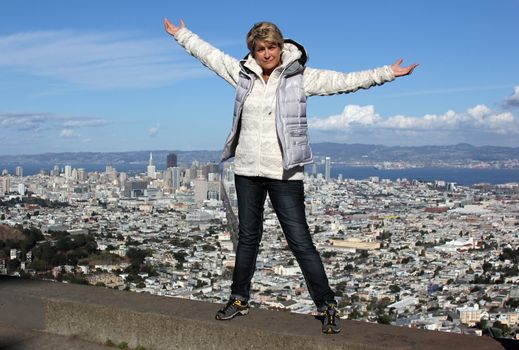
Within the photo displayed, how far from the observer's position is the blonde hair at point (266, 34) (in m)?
3.16

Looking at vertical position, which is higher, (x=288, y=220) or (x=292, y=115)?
(x=292, y=115)

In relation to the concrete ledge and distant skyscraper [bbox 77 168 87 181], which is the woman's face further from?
distant skyscraper [bbox 77 168 87 181]

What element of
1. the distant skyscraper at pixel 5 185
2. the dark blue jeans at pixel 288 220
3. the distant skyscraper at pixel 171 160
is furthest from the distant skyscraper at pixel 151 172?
the dark blue jeans at pixel 288 220

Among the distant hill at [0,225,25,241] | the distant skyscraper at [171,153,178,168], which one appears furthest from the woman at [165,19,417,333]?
the distant skyscraper at [171,153,178,168]

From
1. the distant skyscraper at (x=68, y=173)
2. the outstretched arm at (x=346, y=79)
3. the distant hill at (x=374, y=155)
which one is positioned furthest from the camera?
the distant hill at (x=374, y=155)

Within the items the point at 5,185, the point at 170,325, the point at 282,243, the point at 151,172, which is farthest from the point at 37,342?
the point at 151,172

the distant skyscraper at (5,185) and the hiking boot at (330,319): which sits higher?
the hiking boot at (330,319)

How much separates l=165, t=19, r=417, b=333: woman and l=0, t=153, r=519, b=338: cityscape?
286 cm

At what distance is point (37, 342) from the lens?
12.0 ft

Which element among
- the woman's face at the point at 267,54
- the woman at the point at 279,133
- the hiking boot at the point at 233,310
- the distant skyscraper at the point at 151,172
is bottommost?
the distant skyscraper at the point at 151,172

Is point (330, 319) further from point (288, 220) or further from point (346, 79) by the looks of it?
point (346, 79)

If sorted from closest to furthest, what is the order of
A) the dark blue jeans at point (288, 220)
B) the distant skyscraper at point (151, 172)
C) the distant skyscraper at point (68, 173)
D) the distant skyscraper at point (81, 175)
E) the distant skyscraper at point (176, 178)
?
the dark blue jeans at point (288, 220)
the distant skyscraper at point (176, 178)
the distant skyscraper at point (151, 172)
the distant skyscraper at point (68, 173)
the distant skyscraper at point (81, 175)

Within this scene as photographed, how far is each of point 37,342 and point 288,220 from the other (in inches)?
56.5

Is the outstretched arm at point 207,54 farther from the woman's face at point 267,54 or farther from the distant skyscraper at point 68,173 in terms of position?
the distant skyscraper at point 68,173
